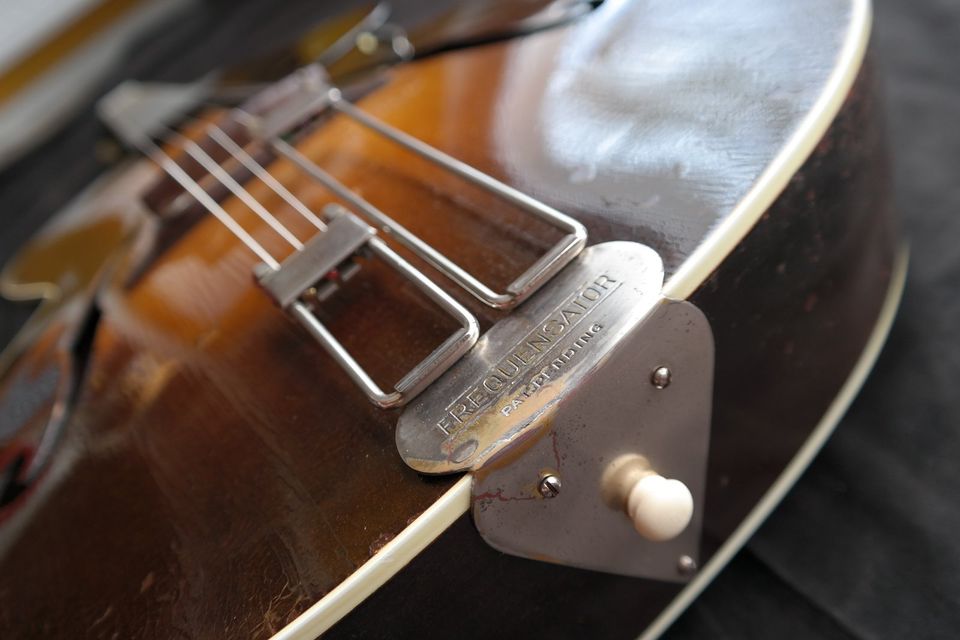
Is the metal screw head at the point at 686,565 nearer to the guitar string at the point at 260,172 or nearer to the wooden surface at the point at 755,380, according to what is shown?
the wooden surface at the point at 755,380

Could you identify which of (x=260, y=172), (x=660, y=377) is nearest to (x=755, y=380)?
(x=660, y=377)

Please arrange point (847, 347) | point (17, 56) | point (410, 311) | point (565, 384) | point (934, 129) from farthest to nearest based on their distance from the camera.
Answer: point (17, 56) < point (934, 129) < point (847, 347) < point (410, 311) < point (565, 384)

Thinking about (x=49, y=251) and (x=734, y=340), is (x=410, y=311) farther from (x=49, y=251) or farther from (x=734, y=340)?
(x=49, y=251)

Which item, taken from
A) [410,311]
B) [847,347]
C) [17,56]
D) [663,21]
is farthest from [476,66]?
[17,56]

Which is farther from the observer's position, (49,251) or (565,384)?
(49,251)

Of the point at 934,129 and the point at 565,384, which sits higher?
the point at 565,384

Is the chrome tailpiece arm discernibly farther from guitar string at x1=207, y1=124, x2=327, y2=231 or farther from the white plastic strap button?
guitar string at x1=207, y1=124, x2=327, y2=231

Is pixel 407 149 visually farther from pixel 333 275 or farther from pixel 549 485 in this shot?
pixel 549 485

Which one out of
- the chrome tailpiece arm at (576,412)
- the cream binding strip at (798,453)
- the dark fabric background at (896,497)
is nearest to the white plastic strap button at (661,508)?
the chrome tailpiece arm at (576,412)
